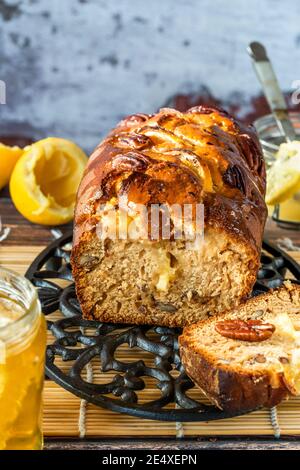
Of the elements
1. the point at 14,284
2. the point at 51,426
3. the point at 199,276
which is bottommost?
the point at 51,426

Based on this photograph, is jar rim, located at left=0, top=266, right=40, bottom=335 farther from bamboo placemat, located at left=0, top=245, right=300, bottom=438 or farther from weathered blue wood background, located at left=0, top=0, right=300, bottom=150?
weathered blue wood background, located at left=0, top=0, right=300, bottom=150

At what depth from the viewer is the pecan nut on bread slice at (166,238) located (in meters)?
2.70

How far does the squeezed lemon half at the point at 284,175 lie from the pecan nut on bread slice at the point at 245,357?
1.15m

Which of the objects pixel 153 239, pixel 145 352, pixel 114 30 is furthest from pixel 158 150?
pixel 114 30

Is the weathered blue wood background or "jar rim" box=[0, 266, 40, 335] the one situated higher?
"jar rim" box=[0, 266, 40, 335]

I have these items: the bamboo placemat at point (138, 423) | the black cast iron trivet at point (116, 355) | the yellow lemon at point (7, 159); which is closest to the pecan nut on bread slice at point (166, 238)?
the black cast iron trivet at point (116, 355)

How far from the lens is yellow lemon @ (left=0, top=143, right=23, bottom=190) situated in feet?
13.0

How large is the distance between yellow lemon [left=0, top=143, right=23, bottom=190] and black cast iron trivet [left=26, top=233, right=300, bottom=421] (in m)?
0.89

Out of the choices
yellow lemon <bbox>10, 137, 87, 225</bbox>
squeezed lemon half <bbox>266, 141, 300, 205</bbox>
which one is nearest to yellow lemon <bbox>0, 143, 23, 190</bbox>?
yellow lemon <bbox>10, 137, 87, 225</bbox>

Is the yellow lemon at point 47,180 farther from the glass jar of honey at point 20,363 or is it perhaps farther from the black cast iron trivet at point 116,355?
the glass jar of honey at point 20,363

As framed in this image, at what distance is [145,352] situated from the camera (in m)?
2.73

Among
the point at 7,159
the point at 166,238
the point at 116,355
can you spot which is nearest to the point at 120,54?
the point at 7,159
